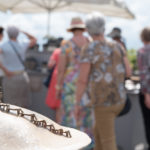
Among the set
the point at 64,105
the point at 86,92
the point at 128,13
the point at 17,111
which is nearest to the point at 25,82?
the point at 64,105

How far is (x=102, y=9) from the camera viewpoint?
29.9ft

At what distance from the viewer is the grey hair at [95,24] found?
10.5ft

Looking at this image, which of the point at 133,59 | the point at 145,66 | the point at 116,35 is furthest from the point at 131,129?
the point at 133,59

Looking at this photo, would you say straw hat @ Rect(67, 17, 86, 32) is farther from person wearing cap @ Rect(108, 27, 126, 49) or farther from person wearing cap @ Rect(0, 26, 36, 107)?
person wearing cap @ Rect(108, 27, 126, 49)

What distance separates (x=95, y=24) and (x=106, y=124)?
2.81 feet

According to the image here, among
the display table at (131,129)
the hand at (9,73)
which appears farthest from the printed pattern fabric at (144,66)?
the hand at (9,73)

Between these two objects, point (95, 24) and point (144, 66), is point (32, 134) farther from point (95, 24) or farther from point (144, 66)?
point (144, 66)

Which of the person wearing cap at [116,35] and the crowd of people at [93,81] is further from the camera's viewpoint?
the person wearing cap at [116,35]

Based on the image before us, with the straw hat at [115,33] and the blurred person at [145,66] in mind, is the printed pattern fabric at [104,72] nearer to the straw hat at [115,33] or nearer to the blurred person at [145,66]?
the blurred person at [145,66]

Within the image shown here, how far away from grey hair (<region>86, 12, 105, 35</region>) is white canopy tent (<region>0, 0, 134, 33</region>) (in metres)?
5.11

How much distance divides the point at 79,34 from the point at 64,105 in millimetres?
682

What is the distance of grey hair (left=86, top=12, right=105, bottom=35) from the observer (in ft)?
10.5

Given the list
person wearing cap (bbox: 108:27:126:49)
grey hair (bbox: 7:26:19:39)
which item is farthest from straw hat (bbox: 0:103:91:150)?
person wearing cap (bbox: 108:27:126:49)

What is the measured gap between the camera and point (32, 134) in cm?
99
